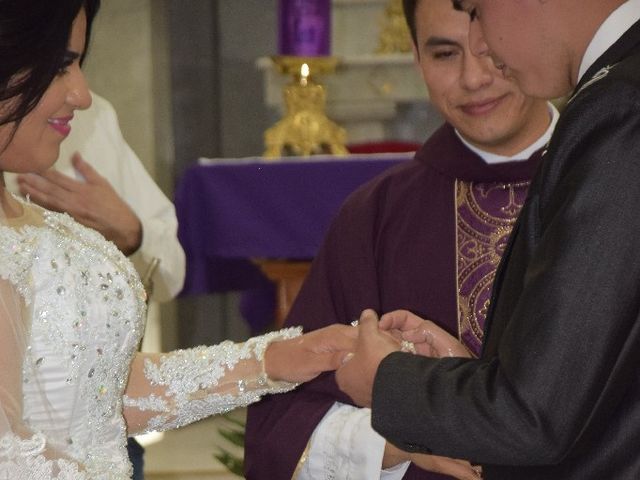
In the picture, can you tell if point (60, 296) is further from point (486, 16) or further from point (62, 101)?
point (486, 16)

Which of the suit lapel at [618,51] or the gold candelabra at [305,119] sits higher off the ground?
the suit lapel at [618,51]

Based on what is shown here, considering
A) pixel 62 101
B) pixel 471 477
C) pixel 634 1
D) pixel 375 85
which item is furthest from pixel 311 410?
pixel 375 85

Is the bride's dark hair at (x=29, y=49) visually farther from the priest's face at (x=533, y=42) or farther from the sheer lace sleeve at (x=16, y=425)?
the priest's face at (x=533, y=42)

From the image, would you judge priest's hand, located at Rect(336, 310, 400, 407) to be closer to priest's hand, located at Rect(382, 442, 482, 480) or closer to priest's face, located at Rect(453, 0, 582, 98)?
priest's hand, located at Rect(382, 442, 482, 480)

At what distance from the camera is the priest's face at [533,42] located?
6.38 ft

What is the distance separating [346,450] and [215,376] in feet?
1.11

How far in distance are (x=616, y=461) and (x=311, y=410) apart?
3.62ft

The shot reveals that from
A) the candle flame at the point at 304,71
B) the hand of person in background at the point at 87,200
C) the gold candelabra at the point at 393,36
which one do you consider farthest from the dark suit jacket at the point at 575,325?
the gold candelabra at the point at 393,36

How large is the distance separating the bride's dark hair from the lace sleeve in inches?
28.2

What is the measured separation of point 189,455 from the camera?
22.1 ft

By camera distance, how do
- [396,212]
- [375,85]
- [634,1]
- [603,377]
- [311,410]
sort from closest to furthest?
1. [603,377]
2. [634,1]
3. [311,410]
4. [396,212]
5. [375,85]

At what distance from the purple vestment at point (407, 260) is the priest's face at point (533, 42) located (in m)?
0.91

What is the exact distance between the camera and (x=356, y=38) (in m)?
Result: 7.23

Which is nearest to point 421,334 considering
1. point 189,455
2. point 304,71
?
point 304,71
